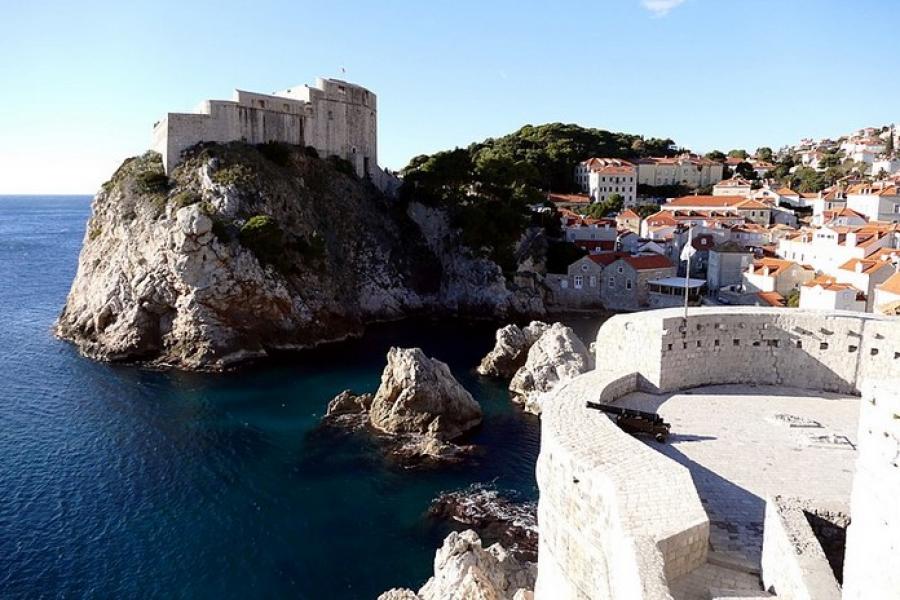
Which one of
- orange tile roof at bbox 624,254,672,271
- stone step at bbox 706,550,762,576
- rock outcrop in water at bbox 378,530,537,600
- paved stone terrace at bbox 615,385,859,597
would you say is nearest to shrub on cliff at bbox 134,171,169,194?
orange tile roof at bbox 624,254,672,271

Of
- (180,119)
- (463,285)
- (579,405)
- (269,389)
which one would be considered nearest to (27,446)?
(269,389)

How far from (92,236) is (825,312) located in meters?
42.0

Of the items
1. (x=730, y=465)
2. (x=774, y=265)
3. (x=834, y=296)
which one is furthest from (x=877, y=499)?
(x=774, y=265)

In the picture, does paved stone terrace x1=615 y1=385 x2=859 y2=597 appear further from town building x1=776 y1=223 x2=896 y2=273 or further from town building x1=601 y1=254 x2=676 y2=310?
town building x1=601 y1=254 x2=676 y2=310

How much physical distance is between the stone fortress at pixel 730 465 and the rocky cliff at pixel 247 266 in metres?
25.5

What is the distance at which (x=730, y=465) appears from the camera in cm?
1050

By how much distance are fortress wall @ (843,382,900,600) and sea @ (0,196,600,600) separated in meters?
12.3

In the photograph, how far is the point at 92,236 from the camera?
1645 inches

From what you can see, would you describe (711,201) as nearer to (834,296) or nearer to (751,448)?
(834,296)

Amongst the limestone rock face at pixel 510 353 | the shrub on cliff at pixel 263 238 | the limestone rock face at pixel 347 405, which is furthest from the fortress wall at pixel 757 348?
the shrub on cliff at pixel 263 238

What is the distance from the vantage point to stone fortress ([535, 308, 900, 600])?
5066 mm

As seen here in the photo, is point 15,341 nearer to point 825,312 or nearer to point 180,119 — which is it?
point 180,119

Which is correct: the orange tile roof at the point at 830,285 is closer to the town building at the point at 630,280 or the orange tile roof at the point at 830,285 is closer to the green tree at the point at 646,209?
the town building at the point at 630,280

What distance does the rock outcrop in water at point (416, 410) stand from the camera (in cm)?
2323
